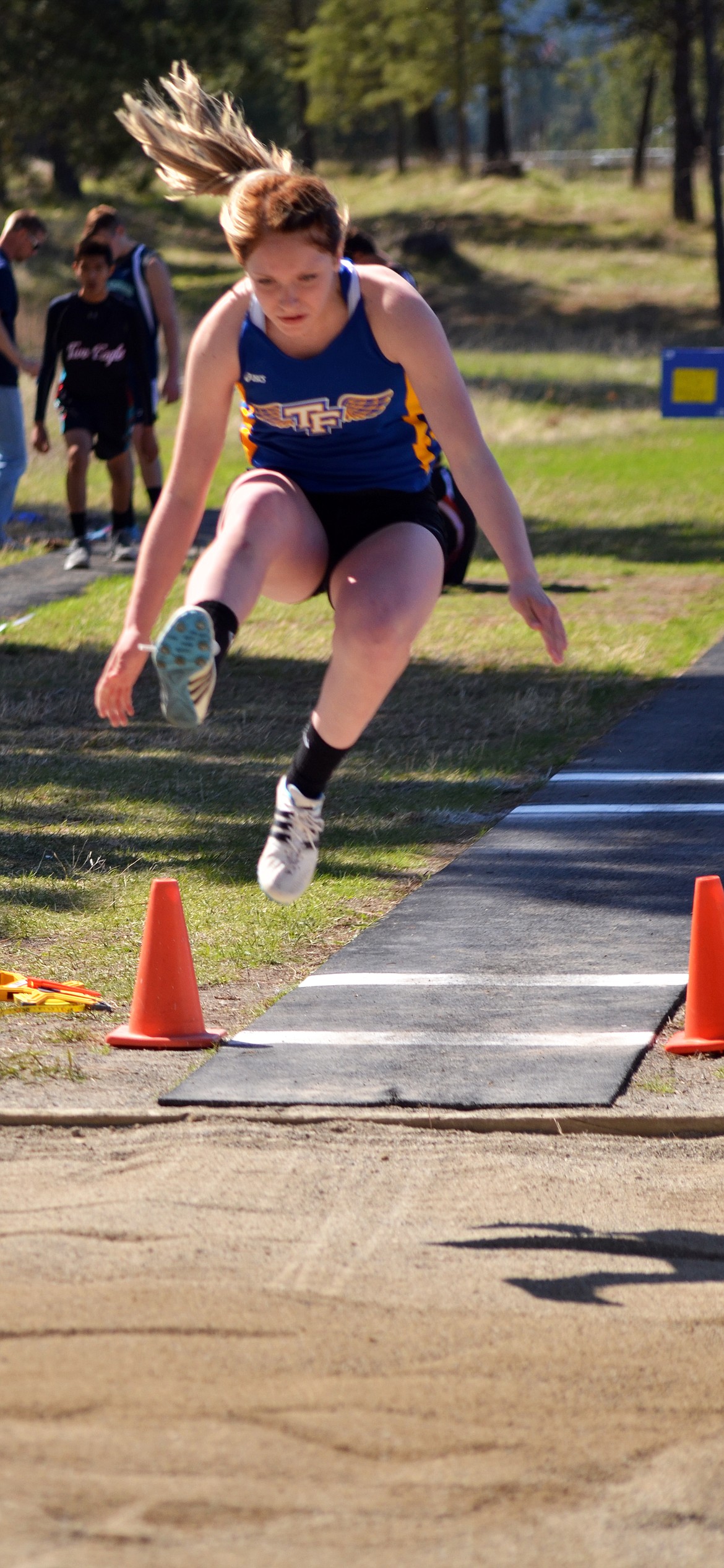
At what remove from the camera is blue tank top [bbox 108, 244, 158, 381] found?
1308 centimetres

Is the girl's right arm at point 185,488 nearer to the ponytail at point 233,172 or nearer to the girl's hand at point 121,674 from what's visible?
the girl's hand at point 121,674

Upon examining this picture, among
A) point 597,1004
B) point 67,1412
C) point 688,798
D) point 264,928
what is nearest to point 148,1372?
point 67,1412

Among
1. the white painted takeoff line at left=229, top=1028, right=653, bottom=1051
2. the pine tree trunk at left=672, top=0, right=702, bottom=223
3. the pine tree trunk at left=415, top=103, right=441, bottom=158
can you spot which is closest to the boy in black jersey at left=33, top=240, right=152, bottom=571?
the white painted takeoff line at left=229, top=1028, right=653, bottom=1051

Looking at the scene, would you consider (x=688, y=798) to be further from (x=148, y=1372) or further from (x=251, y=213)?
(x=148, y=1372)

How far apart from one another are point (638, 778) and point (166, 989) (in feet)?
12.4

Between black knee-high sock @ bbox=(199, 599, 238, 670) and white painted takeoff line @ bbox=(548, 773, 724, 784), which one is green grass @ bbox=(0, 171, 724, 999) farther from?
black knee-high sock @ bbox=(199, 599, 238, 670)

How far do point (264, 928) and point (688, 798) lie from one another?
8.16ft

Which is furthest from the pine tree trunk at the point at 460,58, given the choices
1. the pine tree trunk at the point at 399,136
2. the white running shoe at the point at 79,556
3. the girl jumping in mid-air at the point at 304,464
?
Answer: the girl jumping in mid-air at the point at 304,464

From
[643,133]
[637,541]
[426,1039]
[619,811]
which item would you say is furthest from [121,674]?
[643,133]

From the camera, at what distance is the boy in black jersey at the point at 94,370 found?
41.9ft

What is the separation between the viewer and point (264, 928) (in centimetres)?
648

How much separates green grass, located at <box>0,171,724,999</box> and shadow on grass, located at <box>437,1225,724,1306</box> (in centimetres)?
217

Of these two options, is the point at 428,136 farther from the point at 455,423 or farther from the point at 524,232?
the point at 455,423

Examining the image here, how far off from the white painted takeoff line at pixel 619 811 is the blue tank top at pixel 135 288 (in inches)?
258
